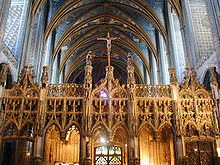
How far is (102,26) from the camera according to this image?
26531mm

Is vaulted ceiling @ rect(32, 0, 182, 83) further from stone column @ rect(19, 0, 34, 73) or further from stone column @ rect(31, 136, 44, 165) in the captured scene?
stone column @ rect(31, 136, 44, 165)

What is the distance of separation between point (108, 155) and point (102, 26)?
18.1 metres

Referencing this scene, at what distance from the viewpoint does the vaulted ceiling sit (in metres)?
Result: 20.2

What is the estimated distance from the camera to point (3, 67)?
1067 centimetres

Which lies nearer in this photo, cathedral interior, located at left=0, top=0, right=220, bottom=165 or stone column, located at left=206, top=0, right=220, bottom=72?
cathedral interior, located at left=0, top=0, right=220, bottom=165

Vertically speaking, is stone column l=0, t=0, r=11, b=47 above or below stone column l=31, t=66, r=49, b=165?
above

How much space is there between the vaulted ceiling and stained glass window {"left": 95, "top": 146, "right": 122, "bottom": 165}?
772 centimetres

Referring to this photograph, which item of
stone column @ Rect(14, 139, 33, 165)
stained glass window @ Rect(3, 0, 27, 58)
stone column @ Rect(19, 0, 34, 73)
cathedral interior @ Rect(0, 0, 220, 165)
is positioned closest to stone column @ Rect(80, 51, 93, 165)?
cathedral interior @ Rect(0, 0, 220, 165)

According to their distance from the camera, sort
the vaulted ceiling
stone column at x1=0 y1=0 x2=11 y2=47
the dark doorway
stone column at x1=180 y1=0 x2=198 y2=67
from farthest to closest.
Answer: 1. the vaulted ceiling
2. stone column at x1=180 y1=0 x2=198 y2=67
3. the dark doorway
4. stone column at x1=0 y1=0 x2=11 y2=47

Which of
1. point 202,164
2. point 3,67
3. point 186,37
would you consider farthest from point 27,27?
point 202,164

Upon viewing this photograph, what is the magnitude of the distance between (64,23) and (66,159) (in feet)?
46.5

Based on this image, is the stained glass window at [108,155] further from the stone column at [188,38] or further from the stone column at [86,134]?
the stone column at [188,38]

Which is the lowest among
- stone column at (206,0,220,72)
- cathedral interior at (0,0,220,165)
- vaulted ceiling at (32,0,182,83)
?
cathedral interior at (0,0,220,165)

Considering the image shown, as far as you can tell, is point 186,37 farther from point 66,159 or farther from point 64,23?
point 64,23
